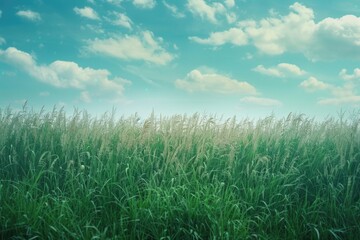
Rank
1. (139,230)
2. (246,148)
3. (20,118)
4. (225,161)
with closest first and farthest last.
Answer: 1. (139,230)
2. (225,161)
3. (246,148)
4. (20,118)

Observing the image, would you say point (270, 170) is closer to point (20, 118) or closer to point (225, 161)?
point (225, 161)

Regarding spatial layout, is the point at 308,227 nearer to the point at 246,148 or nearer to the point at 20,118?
the point at 246,148

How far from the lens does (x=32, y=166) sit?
572cm

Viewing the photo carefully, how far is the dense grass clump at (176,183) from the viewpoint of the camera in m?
4.41

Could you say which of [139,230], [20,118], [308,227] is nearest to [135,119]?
[20,118]

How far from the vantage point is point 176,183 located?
16.8ft

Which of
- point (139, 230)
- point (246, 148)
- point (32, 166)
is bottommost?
point (139, 230)

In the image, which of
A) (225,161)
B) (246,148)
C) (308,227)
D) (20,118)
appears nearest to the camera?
(308,227)

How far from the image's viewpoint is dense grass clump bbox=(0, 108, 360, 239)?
441 centimetres

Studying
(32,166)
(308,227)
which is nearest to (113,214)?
(32,166)

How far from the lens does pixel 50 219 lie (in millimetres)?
4430

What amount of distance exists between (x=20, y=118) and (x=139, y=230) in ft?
12.1

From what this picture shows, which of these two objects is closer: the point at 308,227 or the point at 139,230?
the point at 139,230

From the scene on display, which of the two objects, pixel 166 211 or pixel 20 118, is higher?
pixel 20 118
